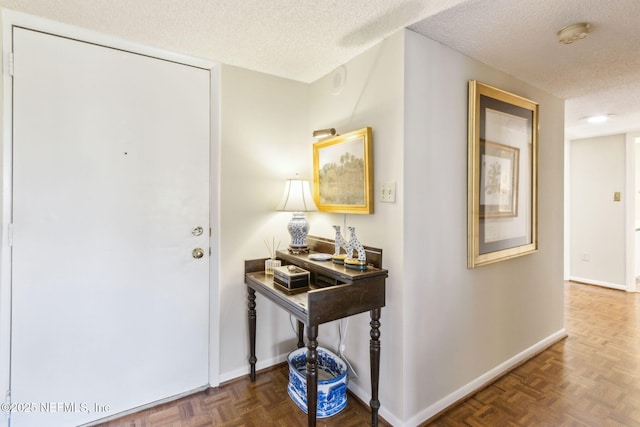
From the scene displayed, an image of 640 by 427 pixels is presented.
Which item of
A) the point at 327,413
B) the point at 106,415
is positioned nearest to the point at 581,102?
the point at 327,413

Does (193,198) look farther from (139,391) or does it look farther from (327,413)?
(327,413)

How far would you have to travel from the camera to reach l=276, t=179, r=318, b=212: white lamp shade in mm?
2146

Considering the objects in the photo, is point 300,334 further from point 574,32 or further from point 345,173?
point 574,32

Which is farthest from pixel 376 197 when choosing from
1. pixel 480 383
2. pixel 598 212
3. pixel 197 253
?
pixel 598 212

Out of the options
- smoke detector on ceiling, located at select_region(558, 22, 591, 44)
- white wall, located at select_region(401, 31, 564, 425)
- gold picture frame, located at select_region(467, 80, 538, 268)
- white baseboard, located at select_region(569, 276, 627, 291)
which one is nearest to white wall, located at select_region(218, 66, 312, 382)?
white wall, located at select_region(401, 31, 564, 425)

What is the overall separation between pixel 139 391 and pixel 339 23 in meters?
2.42

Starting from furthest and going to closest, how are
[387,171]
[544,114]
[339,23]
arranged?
1. [544,114]
2. [387,171]
3. [339,23]

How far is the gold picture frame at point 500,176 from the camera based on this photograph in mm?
1955

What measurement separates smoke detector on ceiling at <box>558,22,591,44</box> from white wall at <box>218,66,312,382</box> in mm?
1623

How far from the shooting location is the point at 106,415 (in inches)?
71.3

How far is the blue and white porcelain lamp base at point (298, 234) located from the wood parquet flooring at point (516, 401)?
3.02 ft

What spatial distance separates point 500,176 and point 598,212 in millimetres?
3342

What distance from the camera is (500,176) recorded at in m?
2.14

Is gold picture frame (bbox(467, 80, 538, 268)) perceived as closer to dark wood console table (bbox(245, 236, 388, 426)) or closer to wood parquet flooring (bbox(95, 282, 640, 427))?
dark wood console table (bbox(245, 236, 388, 426))
